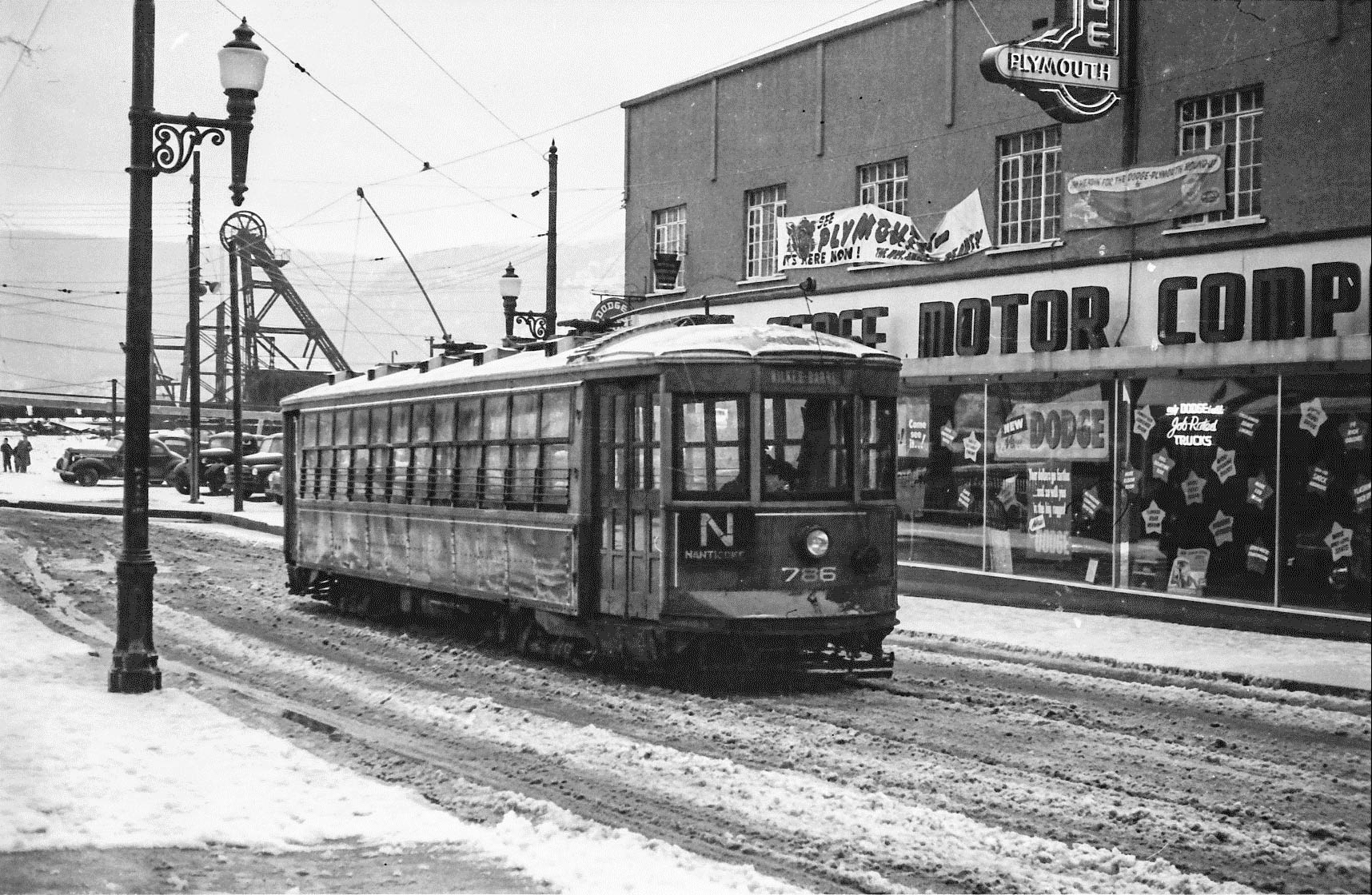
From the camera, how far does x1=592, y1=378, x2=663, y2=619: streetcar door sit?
37.7 ft

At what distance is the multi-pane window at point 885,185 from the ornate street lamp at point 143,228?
39.9 ft

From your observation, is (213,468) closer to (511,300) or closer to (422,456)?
(511,300)

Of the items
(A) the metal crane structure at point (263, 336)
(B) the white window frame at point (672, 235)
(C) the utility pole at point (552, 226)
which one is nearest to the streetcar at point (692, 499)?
(C) the utility pole at point (552, 226)

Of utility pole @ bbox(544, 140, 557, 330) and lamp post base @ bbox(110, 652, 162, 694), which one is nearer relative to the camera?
lamp post base @ bbox(110, 652, 162, 694)

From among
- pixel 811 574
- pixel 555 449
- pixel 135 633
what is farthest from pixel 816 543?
pixel 135 633

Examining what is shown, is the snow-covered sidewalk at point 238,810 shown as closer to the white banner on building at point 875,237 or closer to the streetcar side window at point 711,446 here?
the streetcar side window at point 711,446

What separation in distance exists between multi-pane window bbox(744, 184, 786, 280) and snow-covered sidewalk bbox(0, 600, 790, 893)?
1577 centimetres

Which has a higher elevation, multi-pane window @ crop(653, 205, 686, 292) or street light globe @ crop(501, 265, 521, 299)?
multi-pane window @ crop(653, 205, 686, 292)

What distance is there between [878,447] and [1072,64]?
3489 millimetres

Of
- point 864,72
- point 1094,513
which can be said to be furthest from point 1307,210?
point 864,72

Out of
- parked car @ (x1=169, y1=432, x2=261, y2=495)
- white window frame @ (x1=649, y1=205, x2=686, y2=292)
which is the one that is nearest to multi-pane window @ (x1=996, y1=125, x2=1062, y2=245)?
white window frame @ (x1=649, y1=205, x2=686, y2=292)

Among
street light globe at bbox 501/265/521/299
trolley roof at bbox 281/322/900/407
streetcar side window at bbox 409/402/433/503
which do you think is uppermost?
street light globe at bbox 501/265/521/299

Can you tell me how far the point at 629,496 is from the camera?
38.6 feet

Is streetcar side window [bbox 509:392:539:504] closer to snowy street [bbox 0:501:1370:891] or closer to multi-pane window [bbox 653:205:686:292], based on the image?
snowy street [bbox 0:501:1370:891]
